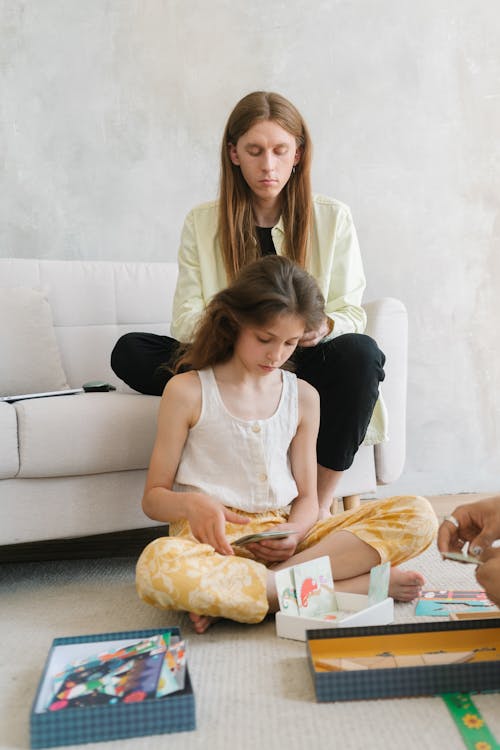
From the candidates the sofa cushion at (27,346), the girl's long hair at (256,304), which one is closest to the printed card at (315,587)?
the girl's long hair at (256,304)

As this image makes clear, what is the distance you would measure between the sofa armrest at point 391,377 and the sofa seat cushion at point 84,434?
2.13ft

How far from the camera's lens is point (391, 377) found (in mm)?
2250

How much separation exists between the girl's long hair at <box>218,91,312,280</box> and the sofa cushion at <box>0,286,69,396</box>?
64 cm

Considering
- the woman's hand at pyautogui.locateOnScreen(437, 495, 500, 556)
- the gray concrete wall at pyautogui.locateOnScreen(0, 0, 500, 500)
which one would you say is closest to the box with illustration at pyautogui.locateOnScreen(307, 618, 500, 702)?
the woman's hand at pyautogui.locateOnScreen(437, 495, 500, 556)

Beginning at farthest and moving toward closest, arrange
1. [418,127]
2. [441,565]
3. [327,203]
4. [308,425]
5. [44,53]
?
1. [418,127]
2. [44,53]
3. [327,203]
4. [441,565]
5. [308,425]

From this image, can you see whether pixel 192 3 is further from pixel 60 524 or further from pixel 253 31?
pixel 60 524

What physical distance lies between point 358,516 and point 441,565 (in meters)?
0.38

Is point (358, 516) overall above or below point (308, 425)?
below

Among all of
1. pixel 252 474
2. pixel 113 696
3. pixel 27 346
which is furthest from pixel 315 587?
pixel 27 346

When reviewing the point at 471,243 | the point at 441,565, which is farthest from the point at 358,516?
the point at 471,243

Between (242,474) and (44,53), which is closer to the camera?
(242,474)

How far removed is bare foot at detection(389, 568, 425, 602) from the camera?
5.17 feet

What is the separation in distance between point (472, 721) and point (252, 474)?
2.39 feet

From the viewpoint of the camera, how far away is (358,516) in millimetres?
1676
